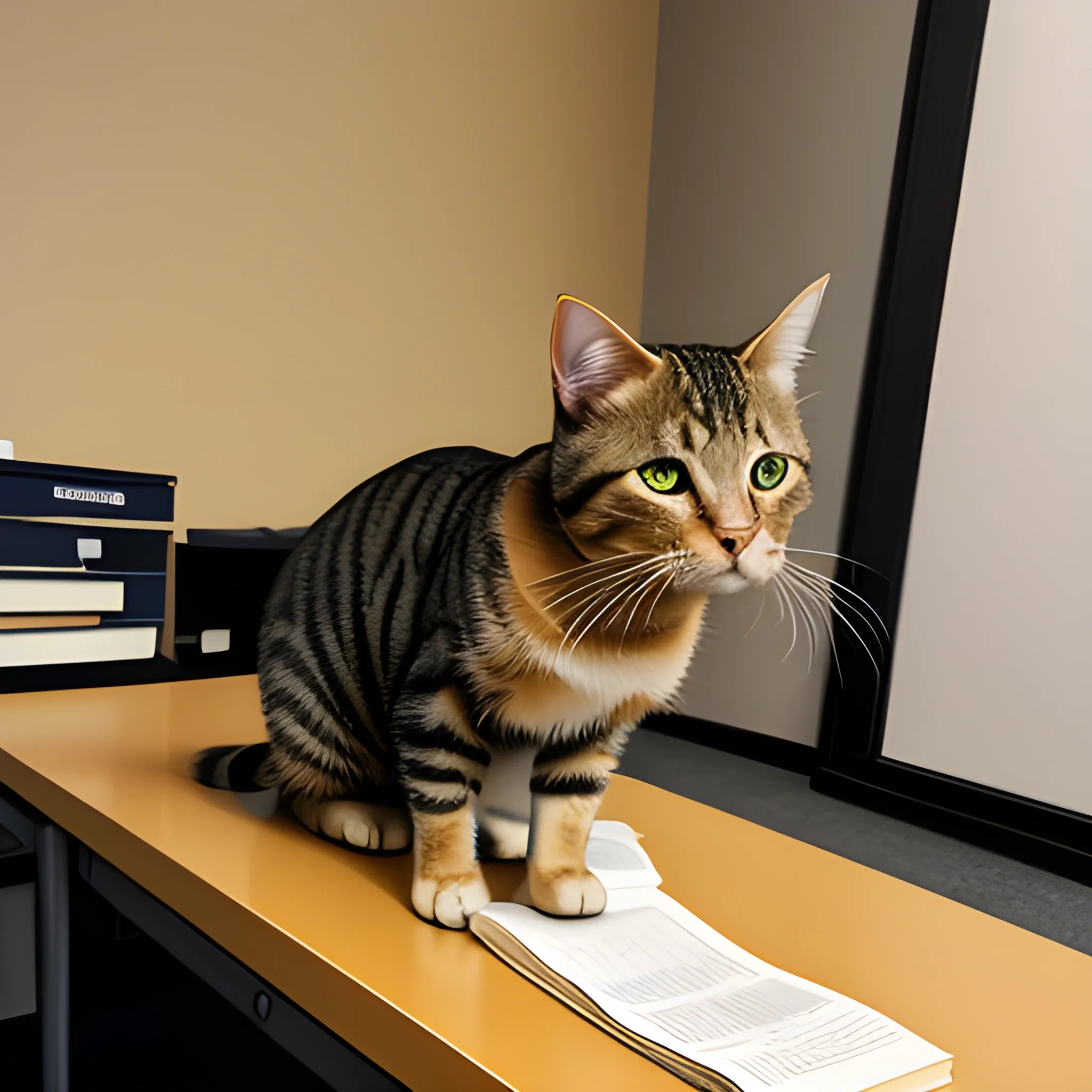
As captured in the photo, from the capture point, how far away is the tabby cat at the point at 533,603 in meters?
0.48

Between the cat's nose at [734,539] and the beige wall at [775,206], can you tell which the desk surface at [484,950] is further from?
the beige wall at [775,206]

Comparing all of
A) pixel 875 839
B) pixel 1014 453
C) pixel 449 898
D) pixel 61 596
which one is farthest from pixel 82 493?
pixel 1014 453

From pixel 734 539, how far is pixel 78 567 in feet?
3.22

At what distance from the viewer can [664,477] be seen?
48 cm

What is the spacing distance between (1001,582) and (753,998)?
1.56 meters

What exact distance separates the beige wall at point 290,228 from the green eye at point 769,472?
1.36 m

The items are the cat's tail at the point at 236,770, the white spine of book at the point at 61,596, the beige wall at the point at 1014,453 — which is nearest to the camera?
the cat's tail at the point at 236,770

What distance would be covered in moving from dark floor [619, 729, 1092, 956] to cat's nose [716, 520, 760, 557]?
1.31 meters

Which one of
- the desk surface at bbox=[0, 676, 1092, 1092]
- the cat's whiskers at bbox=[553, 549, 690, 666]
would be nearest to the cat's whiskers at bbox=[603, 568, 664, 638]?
the cat's whiskers at bbox=[553, 549, 690, 666]

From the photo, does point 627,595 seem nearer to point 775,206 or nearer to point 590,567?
point 590,567

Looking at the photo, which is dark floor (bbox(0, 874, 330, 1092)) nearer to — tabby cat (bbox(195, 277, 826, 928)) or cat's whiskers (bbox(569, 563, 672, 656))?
tabby cat (bbox(195, 277, 826, 928))

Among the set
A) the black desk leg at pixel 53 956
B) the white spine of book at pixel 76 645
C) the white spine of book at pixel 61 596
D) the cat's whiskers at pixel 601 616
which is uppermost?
the cat's whiskers at pixel 601 616

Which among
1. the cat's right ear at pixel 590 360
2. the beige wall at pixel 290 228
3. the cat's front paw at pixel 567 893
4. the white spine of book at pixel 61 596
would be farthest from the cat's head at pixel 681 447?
the beige wall at pixel 290 228

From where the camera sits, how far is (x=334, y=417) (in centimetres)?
182
